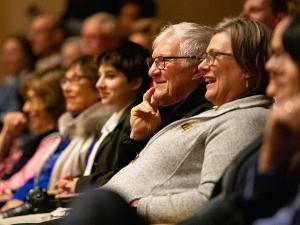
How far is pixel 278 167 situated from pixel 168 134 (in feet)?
2.80

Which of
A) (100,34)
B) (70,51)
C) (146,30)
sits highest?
(146,30)

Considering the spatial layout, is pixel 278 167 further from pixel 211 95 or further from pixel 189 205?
pixel 211 95

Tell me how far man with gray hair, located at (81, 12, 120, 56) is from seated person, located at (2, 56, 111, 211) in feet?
3.06

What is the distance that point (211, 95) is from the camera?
2.98 metres

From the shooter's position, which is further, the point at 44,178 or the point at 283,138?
the point at 44,178

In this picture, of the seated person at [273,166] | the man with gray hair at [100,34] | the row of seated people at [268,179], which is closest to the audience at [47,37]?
the man with gray hair at [100,34]

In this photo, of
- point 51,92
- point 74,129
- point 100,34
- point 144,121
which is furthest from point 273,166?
point 100,34

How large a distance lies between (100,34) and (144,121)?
7.13 ft

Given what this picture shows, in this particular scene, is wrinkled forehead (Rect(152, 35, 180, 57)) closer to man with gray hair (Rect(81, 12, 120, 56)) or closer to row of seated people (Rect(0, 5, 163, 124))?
man with gray hair (Rect(81, 12, 120, 56))

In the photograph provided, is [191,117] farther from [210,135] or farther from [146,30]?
[146,30]

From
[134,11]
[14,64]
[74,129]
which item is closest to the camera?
[74,129]

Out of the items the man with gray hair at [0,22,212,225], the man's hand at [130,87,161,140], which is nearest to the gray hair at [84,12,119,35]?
the man with gray hair at [0,22,212,225]

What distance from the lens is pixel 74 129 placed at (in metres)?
4.28

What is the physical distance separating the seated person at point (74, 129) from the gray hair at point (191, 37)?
0.89 metres
